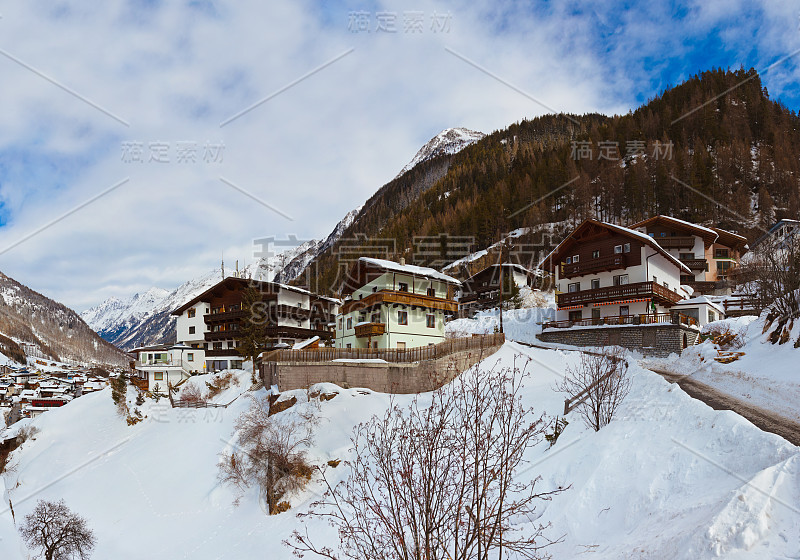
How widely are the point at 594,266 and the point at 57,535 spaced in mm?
44451

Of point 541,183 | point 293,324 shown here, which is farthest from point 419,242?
point 293,324

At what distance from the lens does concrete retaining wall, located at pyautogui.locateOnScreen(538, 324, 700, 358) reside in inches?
1330

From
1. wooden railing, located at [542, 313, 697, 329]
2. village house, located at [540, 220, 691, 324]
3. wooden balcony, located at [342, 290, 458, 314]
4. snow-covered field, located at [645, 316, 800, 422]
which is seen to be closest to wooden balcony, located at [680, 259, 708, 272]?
village house, located at [540, 220, 691, 324]

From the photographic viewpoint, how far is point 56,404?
71.9 meters

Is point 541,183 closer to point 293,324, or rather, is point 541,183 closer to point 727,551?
point 293,324

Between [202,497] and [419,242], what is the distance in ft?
293

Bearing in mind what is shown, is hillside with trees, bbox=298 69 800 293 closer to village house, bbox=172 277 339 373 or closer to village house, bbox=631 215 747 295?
village house, bbox=631 215 747 295

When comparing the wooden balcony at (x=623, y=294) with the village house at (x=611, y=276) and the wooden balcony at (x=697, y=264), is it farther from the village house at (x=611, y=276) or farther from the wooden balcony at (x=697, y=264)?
the wooden balcony at (x=697, y=264)

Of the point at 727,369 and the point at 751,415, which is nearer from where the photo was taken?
the point at 751,415

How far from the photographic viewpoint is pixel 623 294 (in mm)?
40531

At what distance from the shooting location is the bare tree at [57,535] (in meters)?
22.1

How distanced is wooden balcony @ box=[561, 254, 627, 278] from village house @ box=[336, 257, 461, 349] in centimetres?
1200

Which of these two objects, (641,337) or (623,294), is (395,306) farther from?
(623,294)

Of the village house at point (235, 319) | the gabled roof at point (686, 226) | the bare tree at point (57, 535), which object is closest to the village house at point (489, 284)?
the gabled roof at point (686, 226)
